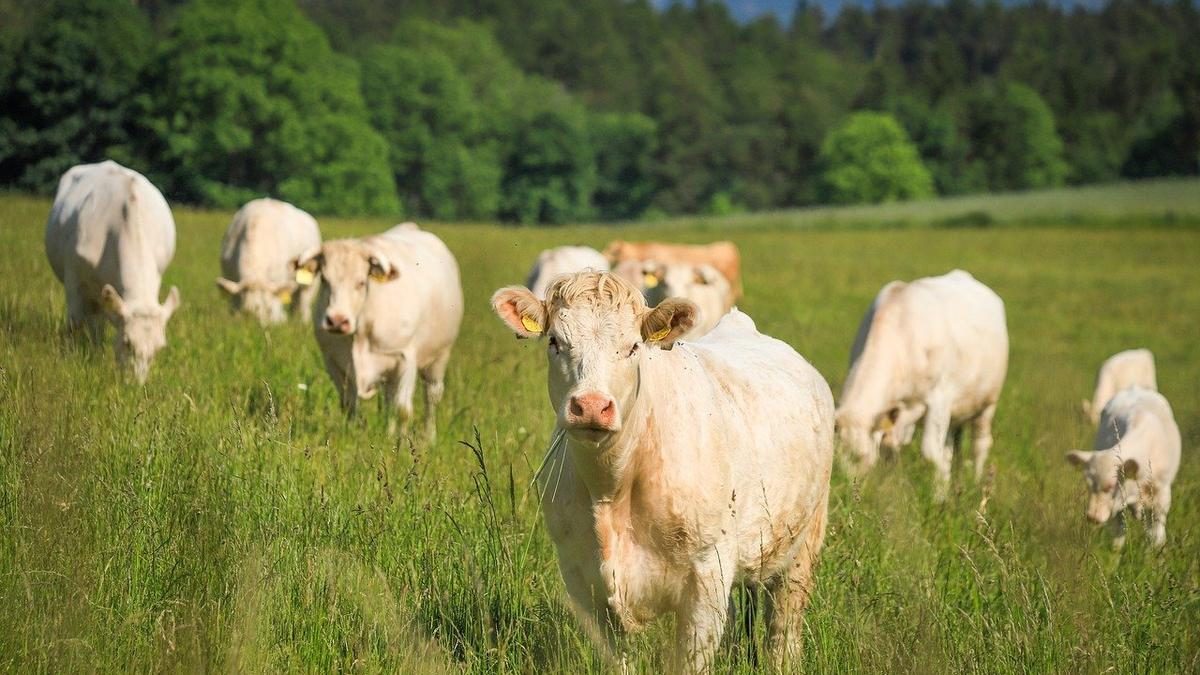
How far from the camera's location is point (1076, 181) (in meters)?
116

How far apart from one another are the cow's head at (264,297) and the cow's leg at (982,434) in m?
6.77

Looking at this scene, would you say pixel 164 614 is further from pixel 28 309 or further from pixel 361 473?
pixel 28 309

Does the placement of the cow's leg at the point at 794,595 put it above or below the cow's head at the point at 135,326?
below

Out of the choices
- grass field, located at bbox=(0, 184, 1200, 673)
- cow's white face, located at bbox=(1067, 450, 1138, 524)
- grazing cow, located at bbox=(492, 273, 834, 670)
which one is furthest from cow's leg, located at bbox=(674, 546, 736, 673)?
cow's white face, located at bbox=(1067, 450, 1138, 524)

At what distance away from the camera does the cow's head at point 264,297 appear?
13.1 meters

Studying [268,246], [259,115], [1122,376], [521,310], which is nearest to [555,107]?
[259,115]

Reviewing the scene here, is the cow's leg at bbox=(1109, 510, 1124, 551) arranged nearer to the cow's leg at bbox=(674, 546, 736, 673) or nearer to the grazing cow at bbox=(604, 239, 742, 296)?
the cow's leg at bbox=(674, 546, 736, 673)

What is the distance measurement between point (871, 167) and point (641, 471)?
332 feet

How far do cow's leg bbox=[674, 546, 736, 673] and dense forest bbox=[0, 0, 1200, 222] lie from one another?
24.5 m

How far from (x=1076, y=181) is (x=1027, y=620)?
4673 inches

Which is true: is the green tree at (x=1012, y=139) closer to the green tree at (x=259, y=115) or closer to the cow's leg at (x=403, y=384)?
the green tree at (x=259, y=115)

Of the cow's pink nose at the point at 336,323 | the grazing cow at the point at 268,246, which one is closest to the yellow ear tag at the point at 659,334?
the cow's pink nose at the point at 336,323

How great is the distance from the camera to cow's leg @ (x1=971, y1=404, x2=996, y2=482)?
13.0 m

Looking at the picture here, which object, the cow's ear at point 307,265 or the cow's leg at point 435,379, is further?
the cow's leg at point 435,379
